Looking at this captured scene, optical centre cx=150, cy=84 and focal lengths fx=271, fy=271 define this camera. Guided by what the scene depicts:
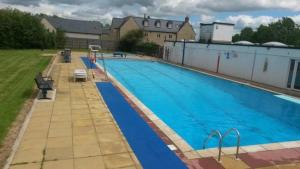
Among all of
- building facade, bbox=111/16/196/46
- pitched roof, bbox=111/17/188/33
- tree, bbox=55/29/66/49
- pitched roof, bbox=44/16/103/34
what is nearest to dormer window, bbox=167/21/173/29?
building facade, bbox=111/16/196/46

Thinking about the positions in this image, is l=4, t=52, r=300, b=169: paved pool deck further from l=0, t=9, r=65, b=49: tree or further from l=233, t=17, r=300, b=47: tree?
l=233, t=17, r=300, b=47: tree

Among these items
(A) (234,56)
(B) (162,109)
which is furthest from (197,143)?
(A) (234,56)

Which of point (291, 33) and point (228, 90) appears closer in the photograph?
point (228, 90)

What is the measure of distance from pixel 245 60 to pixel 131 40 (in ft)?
87.8

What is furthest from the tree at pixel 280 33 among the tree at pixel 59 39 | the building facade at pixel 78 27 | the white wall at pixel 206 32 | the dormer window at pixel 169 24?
the tree at pixel 59 39

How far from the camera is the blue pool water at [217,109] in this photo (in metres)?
9.91

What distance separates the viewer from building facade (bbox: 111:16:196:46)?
5397 centimetres

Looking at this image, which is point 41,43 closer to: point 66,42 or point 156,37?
point 66,42

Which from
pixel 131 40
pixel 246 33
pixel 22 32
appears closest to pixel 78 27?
pixel 131 40

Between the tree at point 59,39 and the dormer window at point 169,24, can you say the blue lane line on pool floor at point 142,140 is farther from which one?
the dormer window at point 169,24

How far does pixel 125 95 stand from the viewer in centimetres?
1273

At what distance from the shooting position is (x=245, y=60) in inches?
829

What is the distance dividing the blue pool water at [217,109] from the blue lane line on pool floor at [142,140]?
1.60 m

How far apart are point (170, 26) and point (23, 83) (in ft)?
157
